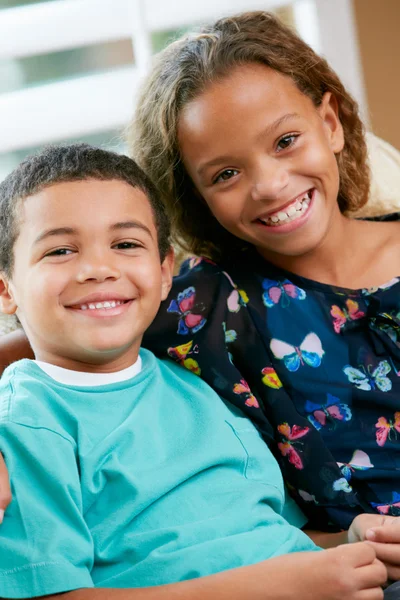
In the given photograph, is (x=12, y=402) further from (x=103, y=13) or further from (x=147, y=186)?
(x=103, y=13)

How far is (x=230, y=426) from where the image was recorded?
1.34 metres

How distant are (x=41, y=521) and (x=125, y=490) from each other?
0.48 ft

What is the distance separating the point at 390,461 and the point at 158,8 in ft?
6.41

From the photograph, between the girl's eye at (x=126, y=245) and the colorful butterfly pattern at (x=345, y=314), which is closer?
the girl's eye at (x=126, y=245)

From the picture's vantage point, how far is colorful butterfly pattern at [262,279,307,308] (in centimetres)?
152

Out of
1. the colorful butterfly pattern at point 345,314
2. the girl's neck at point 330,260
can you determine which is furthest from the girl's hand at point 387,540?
the girl's neck at point 330,260

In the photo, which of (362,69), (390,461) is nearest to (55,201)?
(390,461)

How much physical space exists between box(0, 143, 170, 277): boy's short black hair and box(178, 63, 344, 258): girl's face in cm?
15

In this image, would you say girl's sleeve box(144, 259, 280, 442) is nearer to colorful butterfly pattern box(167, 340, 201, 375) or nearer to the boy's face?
colorful butterfly pattern box(167, 340, 201, 375)

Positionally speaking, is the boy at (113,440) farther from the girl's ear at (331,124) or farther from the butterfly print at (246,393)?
the girl's ear at (331,124)

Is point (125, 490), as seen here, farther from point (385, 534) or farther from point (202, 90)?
point (202, 90)

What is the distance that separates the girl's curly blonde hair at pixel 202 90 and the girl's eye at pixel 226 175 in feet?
0.32

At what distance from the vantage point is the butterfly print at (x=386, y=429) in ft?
4.70

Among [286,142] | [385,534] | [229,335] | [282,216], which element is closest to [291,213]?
[282,216]
